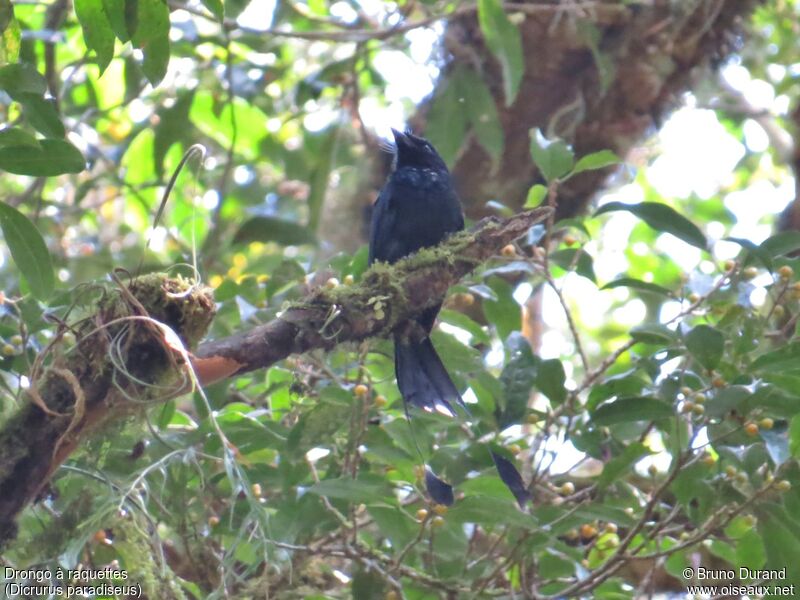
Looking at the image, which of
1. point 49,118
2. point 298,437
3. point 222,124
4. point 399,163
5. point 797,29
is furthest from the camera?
point 797,29

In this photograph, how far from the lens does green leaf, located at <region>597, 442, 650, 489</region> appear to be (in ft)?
9.32

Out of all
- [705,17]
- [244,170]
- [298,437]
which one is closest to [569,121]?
[705,17]

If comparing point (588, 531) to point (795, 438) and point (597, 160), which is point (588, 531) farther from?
point (597, 160)

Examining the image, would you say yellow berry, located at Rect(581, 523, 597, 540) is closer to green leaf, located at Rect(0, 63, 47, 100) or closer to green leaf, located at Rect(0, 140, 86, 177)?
green leaf, located at Rect(0, 140, 86, 177)

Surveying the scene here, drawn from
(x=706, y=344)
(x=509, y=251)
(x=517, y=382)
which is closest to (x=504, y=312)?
(x=509, y=251)

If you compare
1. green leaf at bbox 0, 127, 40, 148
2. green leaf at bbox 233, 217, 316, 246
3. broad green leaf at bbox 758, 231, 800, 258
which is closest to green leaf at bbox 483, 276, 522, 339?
broad green leaf at bbox 758, 231, 800, 258

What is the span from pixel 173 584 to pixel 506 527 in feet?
3.73

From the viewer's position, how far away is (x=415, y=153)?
4391mm

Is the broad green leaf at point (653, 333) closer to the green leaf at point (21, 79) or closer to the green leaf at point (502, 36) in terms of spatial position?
the green leaf at point (502, 36)

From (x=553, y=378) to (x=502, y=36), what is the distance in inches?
60.5

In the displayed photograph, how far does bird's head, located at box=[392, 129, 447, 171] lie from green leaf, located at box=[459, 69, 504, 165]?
0.89 ft

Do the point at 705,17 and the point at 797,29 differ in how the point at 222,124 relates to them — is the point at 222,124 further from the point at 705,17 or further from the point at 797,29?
the point at 797,29

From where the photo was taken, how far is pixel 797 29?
6355 mm

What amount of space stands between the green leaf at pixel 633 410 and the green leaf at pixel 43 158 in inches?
61.3
